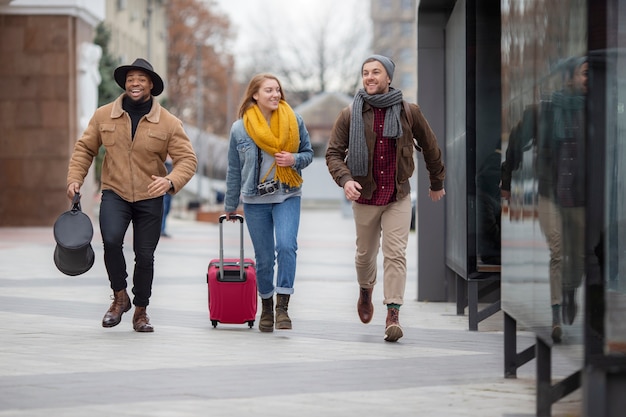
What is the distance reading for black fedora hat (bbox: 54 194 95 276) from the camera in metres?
9.48

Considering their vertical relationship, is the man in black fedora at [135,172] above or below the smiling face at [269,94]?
below

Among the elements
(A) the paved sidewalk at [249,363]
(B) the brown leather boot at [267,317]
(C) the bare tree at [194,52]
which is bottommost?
(A) the paved sidewalk at [249,363]

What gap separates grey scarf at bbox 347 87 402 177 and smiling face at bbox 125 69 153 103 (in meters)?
1.57

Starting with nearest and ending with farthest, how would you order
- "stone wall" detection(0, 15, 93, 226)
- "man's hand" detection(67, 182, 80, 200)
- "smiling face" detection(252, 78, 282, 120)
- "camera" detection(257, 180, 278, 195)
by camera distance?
"man's hand" detection(67, 182, 80, 200) < "camera" detection(257, 180, 278, 195) < "smiling face" detection(252, 78, 282, 120) < "stone wall" detection(0, 15, 93, 226)

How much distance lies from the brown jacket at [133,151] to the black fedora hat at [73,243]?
0.90 feet

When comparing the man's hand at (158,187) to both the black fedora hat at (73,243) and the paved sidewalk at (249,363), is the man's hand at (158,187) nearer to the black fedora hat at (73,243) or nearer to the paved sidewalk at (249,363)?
the black fedora hat at (73,243)

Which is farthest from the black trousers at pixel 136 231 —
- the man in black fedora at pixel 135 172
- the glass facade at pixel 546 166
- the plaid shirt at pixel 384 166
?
the glass facade at pixel 546 166

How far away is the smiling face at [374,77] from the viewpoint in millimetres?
9102

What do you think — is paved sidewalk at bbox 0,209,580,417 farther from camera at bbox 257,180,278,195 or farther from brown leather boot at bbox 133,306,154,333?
camera at bbox 257,180,278,195

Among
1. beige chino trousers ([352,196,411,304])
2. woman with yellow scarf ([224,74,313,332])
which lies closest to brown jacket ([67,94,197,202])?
woman with yellow scarf ([224,74,313,332])

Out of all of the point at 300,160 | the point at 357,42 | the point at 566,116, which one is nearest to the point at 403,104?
the point at 300,160

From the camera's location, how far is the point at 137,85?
31.8 feet

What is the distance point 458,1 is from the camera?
11.0m

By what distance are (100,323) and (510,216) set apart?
4362 mm
